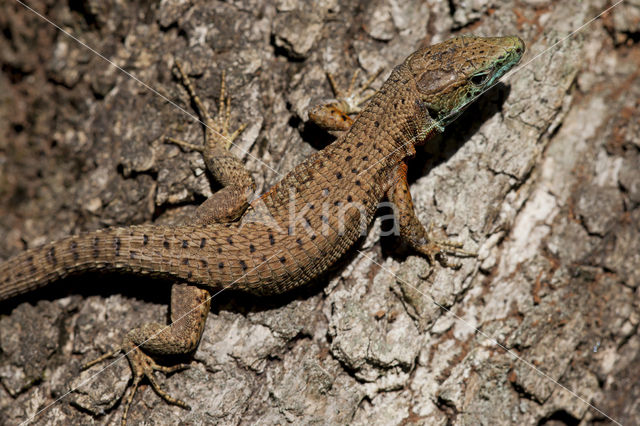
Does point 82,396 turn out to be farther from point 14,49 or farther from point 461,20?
point 461,20

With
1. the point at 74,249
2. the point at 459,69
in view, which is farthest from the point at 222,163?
the point at 459,69

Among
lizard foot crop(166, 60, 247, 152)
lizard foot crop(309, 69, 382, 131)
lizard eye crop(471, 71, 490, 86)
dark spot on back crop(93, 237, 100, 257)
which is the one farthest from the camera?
lizard foot crop(166, 60, 247, 152)

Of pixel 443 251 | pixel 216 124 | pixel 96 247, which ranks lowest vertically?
pixel 96 247

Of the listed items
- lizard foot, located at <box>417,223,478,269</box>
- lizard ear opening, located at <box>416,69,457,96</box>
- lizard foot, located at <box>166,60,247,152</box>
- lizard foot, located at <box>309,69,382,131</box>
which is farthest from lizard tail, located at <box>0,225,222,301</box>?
lizard ear opening, located at <box>416,69,457,96</box>

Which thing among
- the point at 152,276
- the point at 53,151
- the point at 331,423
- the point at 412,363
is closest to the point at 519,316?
the point at 412,363

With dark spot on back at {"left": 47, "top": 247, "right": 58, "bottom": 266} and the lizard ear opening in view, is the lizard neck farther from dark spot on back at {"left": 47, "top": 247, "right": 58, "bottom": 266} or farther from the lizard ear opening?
dark spot on back at {"left": 47, "top": 247, "right": 58, "bottom": 266}

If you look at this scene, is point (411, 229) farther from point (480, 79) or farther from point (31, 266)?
point (31, 266)

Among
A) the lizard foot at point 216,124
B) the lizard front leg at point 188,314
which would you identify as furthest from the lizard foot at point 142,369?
the lizard foot at point 216,124
